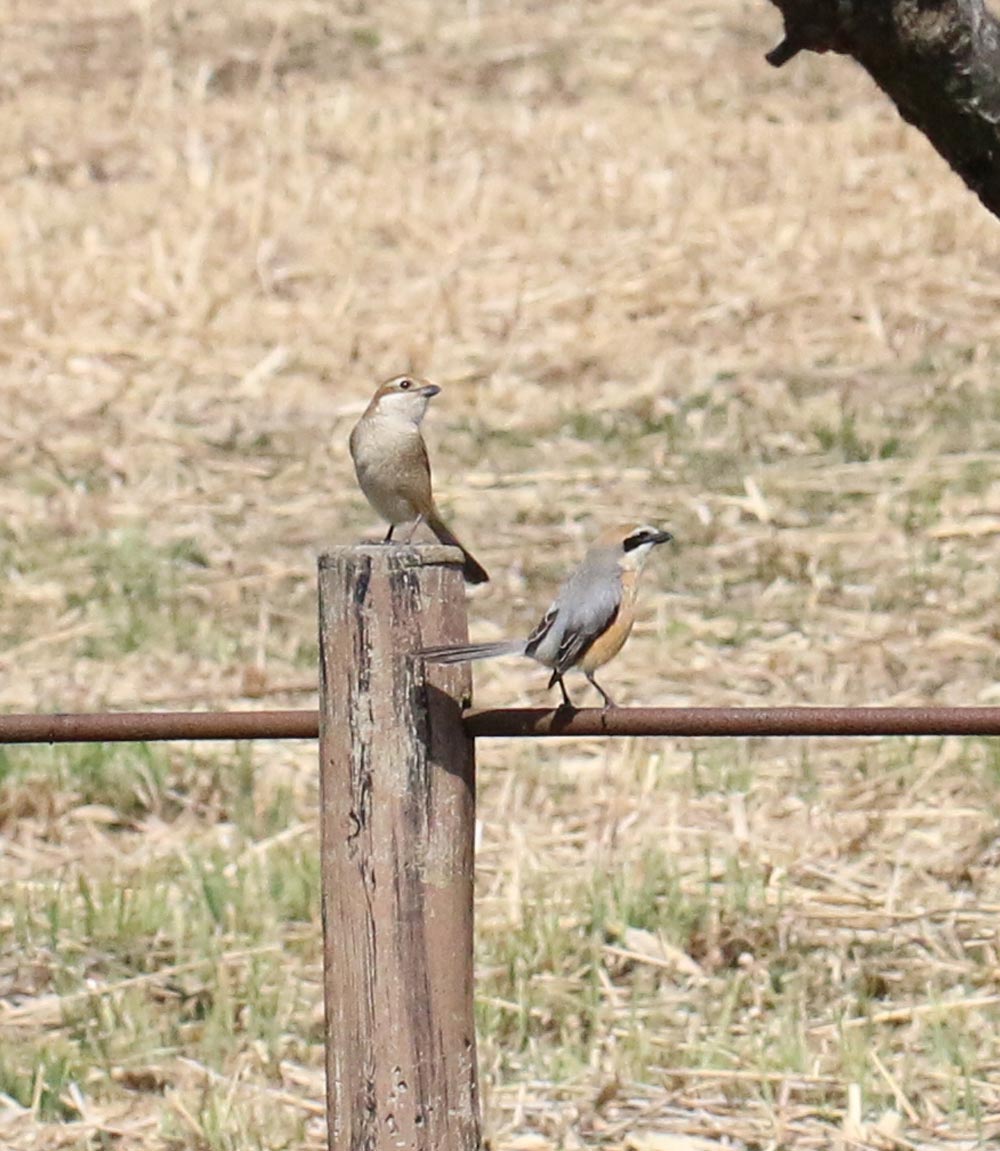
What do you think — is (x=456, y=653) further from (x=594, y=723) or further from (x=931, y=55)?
(x=931, y=55)

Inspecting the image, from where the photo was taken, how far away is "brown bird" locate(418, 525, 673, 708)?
3510mm

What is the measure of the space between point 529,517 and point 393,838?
5308 millimetres

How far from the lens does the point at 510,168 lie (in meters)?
11.8

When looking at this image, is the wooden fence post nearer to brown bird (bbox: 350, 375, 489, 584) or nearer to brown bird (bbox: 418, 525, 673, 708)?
brown bird (bbox: 418, 525, 673, 708)

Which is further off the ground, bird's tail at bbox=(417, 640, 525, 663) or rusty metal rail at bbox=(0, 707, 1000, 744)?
bird's tail at bbox=(417, 640, 525, 663)

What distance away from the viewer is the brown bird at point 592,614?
3510 millimetres

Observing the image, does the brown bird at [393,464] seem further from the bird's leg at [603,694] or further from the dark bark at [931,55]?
the dark bark at [931,55]

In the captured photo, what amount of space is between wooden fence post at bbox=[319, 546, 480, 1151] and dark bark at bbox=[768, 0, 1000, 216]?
0.83 meters

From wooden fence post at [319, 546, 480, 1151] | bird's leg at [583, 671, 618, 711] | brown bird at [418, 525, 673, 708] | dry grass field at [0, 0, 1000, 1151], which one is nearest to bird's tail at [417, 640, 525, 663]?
wooden fence post at [319, 546, 480, 1151]

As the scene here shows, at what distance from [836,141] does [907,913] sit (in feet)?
24.0

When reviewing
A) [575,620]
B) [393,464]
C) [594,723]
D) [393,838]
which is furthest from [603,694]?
[393,464]

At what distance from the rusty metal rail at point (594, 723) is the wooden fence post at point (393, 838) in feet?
0.23

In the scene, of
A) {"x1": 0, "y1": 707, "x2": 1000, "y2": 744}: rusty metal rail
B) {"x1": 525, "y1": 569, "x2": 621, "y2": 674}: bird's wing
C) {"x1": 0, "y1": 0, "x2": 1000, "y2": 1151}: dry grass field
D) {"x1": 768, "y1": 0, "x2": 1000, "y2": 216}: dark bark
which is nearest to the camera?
{"x1": 0, "y1": 707, "x2": 1000, "y2": 744}: rusty metal rail

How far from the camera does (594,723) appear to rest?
110 inches
